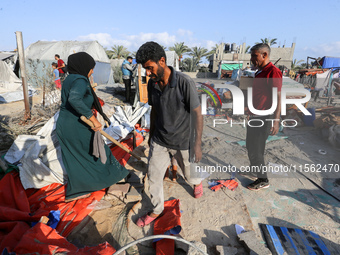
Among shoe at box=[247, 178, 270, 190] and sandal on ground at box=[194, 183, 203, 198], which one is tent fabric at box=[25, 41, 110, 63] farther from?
shoe at box=[247, 178, 270, 190]

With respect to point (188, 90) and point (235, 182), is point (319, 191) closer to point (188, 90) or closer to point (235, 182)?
point (235, 182)

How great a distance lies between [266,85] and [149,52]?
1494 mm

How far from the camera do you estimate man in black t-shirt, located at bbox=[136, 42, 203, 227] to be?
5.77 ft

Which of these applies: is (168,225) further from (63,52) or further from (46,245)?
(63,52)

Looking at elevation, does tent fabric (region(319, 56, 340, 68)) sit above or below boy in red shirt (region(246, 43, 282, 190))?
above

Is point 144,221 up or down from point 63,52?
down

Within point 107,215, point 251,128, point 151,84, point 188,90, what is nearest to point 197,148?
point 188,90

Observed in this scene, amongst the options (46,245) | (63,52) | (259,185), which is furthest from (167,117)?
(63,52)

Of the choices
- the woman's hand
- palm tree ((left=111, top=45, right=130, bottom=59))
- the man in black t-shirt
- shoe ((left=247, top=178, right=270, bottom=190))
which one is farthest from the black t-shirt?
palm tree ((left=111, top=45, right=130, bottom=59))

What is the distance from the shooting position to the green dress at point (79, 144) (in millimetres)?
2135

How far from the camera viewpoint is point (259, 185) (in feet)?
8.97

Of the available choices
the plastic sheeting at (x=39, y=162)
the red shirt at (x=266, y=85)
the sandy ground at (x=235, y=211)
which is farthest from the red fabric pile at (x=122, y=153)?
the red shirt at (x=266, y=85)

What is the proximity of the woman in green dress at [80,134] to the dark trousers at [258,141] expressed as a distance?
1.91 metres

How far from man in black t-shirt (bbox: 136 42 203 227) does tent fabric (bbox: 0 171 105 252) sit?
0.82 m
